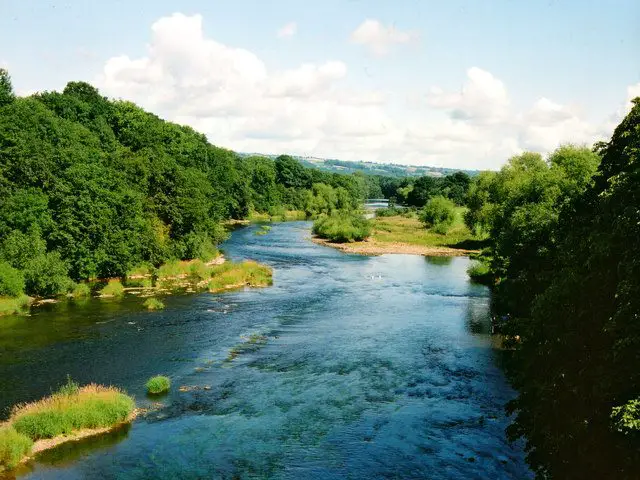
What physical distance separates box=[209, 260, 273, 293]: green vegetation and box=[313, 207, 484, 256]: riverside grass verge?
32861 millimetres

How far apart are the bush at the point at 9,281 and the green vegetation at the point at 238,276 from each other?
64.8ft

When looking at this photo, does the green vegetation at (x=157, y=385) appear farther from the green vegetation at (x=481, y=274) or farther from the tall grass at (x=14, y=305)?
the green vegetation at (x=481, y=274)

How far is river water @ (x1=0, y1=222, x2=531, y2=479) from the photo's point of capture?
27.0 metres

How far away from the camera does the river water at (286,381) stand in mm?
26953

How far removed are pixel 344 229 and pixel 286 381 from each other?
75906mm

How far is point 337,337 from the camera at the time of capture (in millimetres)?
47031

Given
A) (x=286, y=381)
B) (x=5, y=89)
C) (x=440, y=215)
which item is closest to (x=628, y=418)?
(x=286, y=381)

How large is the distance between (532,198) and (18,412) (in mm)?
43889

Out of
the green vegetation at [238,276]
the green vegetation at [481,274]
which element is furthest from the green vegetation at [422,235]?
the green vegetation at [238,276]

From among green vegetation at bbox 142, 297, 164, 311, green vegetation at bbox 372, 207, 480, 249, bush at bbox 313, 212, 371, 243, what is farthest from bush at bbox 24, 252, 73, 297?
green vegetation at bbox 372, 207, 480, 249

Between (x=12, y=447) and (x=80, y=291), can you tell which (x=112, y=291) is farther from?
(x=12, y=447)

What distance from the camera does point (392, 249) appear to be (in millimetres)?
104875

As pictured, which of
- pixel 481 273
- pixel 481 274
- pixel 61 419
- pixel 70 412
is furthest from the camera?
pixel 481 273

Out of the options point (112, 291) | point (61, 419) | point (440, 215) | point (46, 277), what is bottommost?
point (61, 419)
